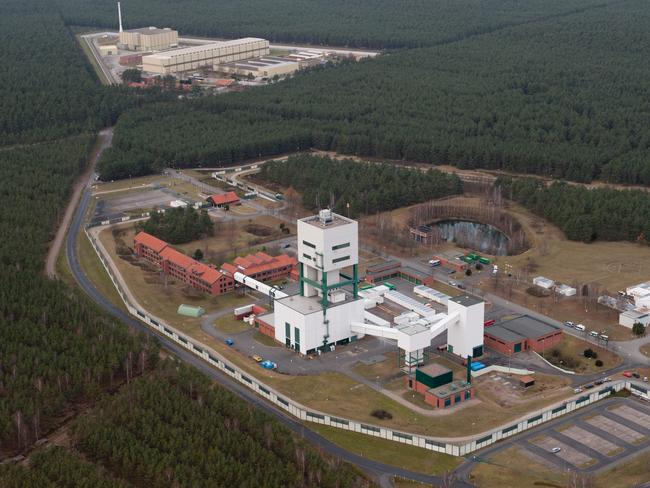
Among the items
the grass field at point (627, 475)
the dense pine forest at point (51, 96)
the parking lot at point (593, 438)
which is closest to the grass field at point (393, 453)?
the parking lot at point (593, 438)

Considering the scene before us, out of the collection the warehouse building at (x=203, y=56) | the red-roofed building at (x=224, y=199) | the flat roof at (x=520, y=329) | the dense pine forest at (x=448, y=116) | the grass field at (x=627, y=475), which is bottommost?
the grass field at (x=627, y=475)

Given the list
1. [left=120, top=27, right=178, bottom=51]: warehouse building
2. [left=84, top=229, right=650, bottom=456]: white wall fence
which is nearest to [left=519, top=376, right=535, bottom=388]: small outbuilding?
[left=84, top=229, right=650, bottom=456]: white wall fence

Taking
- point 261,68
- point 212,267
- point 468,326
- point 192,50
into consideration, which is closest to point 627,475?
point 468,326

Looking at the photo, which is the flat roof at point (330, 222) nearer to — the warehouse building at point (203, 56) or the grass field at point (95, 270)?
the grass field at point (95, 270)

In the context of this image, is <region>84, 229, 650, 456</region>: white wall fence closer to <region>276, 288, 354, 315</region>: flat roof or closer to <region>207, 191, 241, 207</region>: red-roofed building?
<region>276, 288, 354, 315</region>: flat roof

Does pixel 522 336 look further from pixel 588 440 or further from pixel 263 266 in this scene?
pixel 263 266

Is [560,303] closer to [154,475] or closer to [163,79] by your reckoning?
[154,475]
